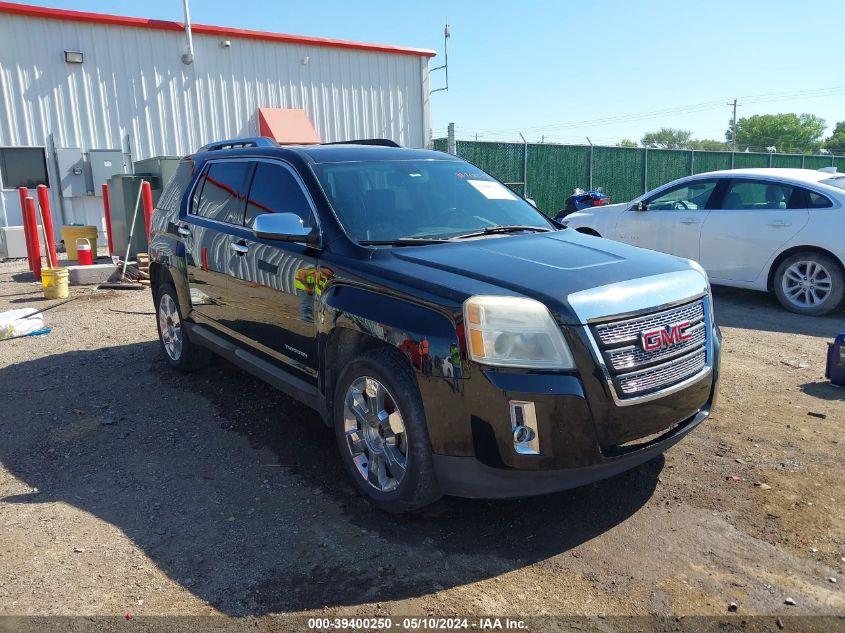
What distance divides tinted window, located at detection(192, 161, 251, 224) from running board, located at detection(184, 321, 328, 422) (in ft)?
2.97

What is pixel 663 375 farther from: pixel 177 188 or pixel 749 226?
pixel 749 226

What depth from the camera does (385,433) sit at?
3.40 meters

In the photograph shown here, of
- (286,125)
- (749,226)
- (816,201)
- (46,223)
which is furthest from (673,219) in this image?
(286,125)

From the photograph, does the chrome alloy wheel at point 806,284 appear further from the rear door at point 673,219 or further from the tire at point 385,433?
the tire at point 385,433

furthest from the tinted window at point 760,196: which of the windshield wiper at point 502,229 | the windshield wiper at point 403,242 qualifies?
the windshield wiper at point 403,242

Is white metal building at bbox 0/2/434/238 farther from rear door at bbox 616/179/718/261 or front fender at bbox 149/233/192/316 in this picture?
rear door at bbox 616/179/718/261

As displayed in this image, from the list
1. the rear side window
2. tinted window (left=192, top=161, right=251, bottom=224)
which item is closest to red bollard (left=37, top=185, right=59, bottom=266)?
the rear side window

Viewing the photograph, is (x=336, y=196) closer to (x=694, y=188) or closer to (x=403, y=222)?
(x=403, y=222)

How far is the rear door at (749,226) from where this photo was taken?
7.84m

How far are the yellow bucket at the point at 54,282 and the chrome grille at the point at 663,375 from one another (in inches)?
343

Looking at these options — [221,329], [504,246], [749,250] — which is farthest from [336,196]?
[749,250]

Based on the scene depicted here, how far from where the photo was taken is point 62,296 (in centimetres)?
948

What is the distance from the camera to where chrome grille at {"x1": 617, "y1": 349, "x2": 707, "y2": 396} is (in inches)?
119

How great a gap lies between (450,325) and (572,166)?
61.0 ft
